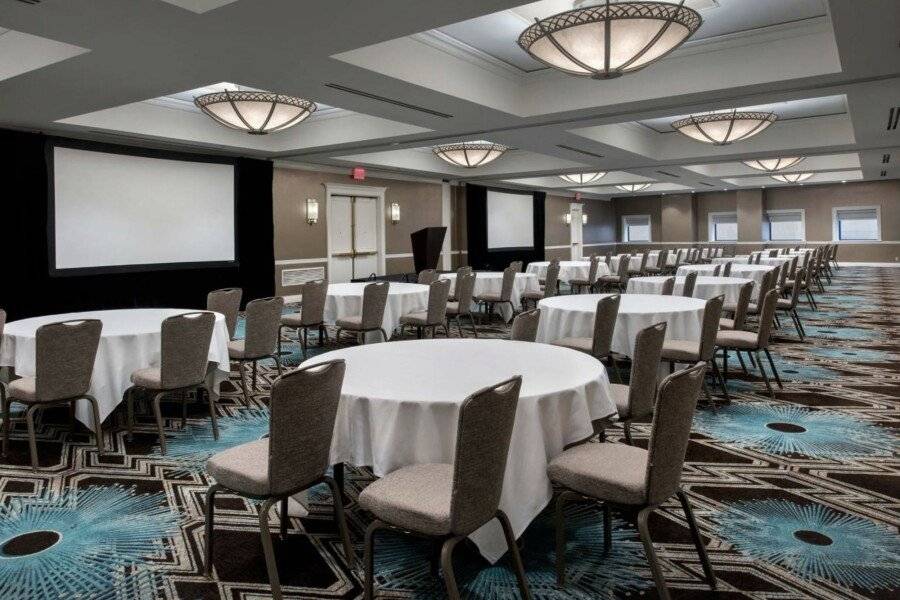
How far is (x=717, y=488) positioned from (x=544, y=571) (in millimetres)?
1460

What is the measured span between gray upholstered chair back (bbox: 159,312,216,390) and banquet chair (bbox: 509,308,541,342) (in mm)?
2041

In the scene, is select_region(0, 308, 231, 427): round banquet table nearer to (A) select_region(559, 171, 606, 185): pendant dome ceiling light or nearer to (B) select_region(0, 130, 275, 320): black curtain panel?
(B) select_region(0, 130, 275, 320): black curtain panel

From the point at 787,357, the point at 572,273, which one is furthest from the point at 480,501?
the point at 572,273

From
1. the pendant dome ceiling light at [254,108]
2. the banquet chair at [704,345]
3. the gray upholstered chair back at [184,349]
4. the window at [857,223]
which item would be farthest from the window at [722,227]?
the gray upholstered chair back at [184,349]

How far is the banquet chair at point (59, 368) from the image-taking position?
381cm

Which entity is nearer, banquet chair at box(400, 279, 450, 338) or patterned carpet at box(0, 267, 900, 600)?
patterned carpet at box(0, 267, 900, 600)

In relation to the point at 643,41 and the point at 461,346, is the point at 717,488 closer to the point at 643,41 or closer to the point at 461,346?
the point at 461,346

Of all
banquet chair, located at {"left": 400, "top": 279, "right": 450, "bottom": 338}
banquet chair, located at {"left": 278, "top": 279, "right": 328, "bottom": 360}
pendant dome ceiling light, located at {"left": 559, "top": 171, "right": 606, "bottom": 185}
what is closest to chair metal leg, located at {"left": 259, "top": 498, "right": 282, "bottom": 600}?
banquet chair, located at {"left": 278, "top": 279, "right": 328, "bottom": 360}

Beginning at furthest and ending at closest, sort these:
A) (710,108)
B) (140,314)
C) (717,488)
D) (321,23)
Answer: (710,108) < (140,314) < (321,23) < (717,488)

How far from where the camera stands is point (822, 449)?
4.22 meters

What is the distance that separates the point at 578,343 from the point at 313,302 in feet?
10.9

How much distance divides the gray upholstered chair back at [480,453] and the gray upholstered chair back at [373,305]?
16.0 ft

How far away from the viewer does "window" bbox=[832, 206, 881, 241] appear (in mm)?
23312

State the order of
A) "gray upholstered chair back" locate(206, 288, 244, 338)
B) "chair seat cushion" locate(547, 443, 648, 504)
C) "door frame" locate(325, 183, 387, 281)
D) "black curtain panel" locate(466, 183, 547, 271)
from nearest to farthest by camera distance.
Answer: "chair seat cushion" locate(547, 443, 648, 504) < "gray upholstered chair back" locate(206, 288, 244, 338) < "door frame" locate(325, 183, 387, 281) < "black curtain panel" locate(466, 183, 547, 271)
